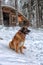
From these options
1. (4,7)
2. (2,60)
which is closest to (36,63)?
(2,60)

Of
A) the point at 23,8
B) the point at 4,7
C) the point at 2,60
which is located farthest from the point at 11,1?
the point at 2,60

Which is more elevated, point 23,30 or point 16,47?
point 23,30

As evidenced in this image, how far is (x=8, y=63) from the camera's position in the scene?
14.0 ft

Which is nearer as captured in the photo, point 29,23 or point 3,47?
point 3,47

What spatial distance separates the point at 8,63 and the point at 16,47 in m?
1.77

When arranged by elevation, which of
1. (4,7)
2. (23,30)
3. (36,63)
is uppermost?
(4,7)

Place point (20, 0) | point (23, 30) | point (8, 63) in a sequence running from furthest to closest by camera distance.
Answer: point (20, 0) → point (23, 30) → point (8, 63)

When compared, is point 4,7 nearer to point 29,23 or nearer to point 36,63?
point 29,23

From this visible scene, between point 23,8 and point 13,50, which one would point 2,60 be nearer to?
point 13,50

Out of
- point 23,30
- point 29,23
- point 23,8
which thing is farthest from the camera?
point 23,8

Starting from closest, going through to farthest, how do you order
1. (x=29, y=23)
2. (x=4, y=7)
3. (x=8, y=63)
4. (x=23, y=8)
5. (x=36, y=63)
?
(x=8, y=63)
(x=36, y=63)
(x=29, y=23)
(x=4, y=7)
(x=23, y=8)

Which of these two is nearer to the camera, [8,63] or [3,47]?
[8,63]

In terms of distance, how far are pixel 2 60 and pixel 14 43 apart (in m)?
1.55

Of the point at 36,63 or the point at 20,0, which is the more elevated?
the point at 20,0
